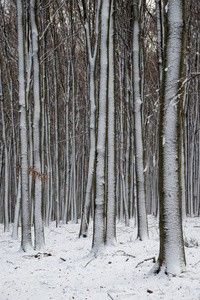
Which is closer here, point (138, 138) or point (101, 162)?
point (101, 162)

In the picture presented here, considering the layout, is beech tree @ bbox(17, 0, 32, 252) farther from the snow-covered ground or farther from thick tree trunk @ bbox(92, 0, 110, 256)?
thick tree trunk @ bbox(92, 0, 110, 256)

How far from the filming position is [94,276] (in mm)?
5242

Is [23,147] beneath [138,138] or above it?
beneath

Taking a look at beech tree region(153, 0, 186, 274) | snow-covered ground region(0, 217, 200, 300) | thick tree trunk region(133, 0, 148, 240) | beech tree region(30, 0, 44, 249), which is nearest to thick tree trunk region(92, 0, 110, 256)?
snow-covered ground region(0, 217, 200, 300)

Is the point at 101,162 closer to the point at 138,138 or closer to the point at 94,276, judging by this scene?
the point at 138,138

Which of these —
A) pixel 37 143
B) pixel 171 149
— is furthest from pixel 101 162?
pixel 171 149

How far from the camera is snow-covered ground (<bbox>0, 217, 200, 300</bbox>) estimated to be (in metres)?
4.07

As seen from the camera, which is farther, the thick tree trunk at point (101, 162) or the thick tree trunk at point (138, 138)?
the thick tree trunk at point (138, 138)

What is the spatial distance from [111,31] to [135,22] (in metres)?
0.71

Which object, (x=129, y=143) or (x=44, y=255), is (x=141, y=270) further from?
(x=129, y=143)

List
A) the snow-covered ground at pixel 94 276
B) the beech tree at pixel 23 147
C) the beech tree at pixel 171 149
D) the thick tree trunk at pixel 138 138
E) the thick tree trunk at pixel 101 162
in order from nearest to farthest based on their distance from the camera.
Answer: the snow-covered ground at pixel 94 276 → the beech tree at pixel 171 149 → the thick tree trunk at pixel 101 162 → the beech tree at pixel 23 147 → the thick tree trunk at pixel 138 138

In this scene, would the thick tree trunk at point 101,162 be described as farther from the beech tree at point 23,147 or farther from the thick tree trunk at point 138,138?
the beech tree at point 23,147

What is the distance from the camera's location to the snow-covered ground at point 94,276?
407 centimetres

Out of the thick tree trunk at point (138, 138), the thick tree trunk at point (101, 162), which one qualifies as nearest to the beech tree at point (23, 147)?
the thick tree trunk at point (101, 162)
